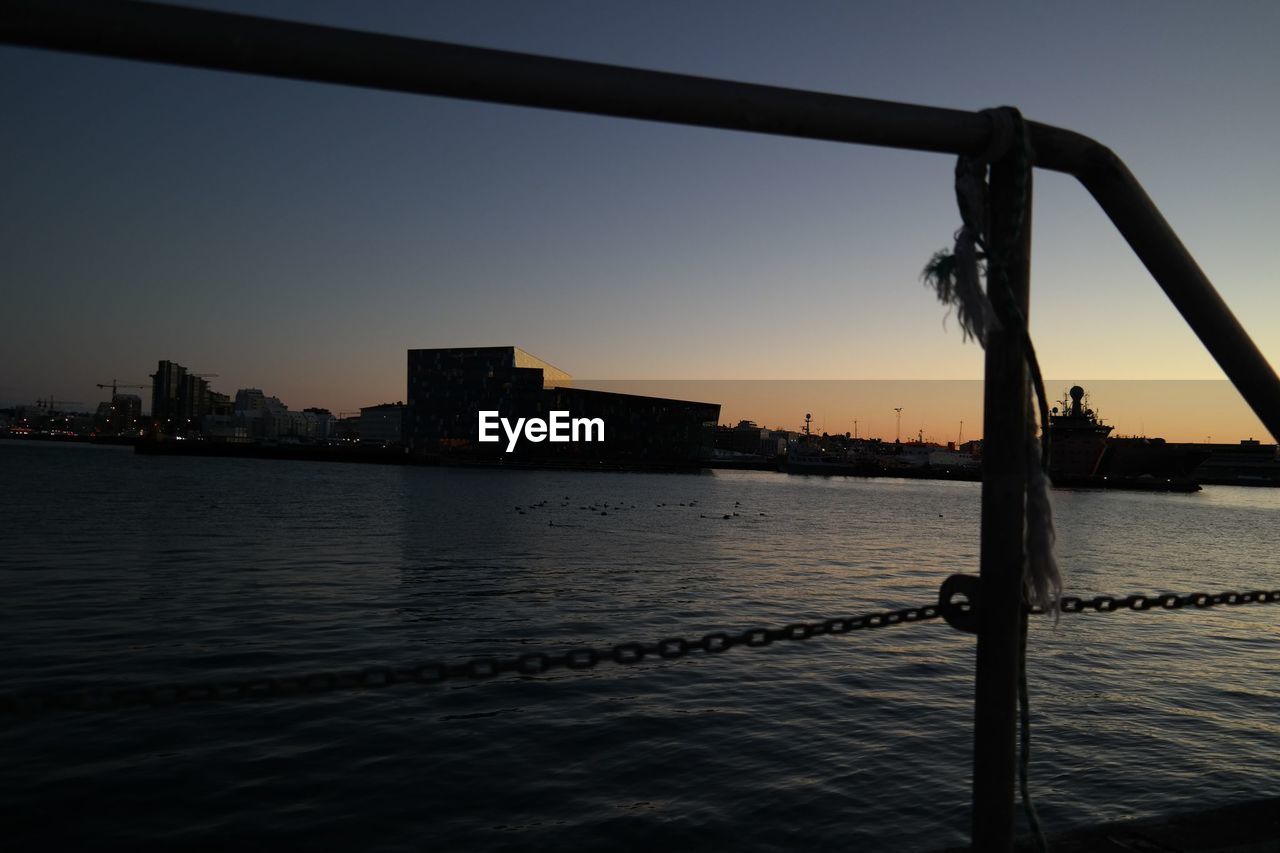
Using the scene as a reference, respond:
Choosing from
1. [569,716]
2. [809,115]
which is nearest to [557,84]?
[809,115]

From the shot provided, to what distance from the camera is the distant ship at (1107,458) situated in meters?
129

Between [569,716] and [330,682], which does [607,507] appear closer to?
[569,716]

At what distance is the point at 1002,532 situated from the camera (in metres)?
2.18

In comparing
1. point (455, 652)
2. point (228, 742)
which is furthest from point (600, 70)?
point (455, 652)

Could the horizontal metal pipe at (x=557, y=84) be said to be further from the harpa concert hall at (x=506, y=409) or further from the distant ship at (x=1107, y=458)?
the harpa concert hall at (x=506, y=409)

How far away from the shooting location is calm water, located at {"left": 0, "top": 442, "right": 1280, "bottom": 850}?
24.9 feet

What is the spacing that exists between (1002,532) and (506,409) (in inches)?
6079

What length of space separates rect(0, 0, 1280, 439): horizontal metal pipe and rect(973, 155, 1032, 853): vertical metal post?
1.09ft

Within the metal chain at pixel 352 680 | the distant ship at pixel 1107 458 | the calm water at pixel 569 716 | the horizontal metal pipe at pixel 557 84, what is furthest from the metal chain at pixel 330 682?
the distant ship at pixel 1107 458

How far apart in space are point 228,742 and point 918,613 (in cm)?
925

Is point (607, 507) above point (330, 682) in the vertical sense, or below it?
below

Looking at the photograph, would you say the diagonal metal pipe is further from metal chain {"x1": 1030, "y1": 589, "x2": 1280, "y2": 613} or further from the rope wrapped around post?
metal chain {"x1": 1030, "y1": 589, "x2": 1280, "y2": 613}

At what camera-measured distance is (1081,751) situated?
991 centimetres

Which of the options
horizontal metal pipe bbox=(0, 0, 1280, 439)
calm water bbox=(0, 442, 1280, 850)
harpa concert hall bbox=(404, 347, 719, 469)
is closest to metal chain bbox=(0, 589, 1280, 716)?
horizontal metal pipe bbox=(0, 0, 1280, 439)
